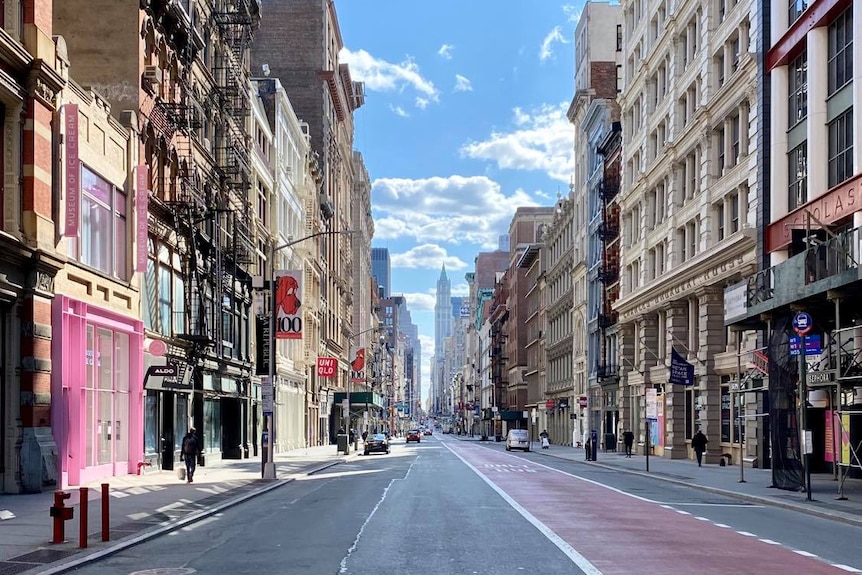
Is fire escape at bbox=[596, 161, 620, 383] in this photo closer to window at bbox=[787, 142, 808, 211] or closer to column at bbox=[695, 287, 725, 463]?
column at bbox=[695, 287, 725, 463]

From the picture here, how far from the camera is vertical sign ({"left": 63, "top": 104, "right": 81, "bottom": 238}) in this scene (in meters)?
26.8

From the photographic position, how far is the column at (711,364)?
4728 centimetres

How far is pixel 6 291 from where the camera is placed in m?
23.6

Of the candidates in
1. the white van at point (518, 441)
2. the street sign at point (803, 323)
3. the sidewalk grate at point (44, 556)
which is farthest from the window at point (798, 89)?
the white van at point (518, 441)

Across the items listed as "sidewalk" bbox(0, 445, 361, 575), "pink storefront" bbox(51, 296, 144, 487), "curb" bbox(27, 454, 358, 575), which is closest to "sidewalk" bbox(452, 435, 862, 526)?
"curb" bbox(27, 454, 358, 575)

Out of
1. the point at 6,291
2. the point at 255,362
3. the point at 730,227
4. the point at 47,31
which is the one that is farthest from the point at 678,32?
the point at 6,291

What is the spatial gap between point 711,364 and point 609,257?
25488mm

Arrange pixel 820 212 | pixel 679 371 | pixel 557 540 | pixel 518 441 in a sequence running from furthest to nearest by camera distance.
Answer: pixel 518 441 → pixel 679 371 → pixel 820 212 → pixel 557 540

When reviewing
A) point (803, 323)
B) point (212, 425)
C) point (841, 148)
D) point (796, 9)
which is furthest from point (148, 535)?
point (796, 9)

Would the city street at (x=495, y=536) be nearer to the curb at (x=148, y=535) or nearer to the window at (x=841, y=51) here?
the curb at (x=148, y=535)

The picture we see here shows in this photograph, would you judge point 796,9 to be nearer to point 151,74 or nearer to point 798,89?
point 798,89

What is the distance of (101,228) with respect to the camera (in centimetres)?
3111

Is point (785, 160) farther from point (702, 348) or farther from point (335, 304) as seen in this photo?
point (335, 304)

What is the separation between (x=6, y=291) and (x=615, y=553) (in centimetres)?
1600
